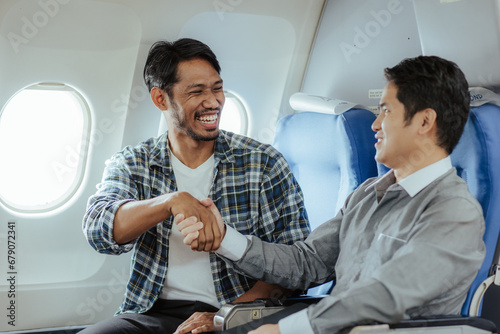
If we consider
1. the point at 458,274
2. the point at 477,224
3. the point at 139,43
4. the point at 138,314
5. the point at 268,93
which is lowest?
the point at 138,314

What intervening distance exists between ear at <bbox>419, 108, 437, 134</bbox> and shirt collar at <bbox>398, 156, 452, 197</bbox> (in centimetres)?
10

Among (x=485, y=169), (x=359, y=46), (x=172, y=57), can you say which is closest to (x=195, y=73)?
(x=172, y=57)

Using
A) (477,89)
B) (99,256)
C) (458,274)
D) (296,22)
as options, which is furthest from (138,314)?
(296,22)

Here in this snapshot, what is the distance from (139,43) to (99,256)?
1195 millimetres

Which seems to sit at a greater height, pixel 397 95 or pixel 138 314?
pixel 397 95

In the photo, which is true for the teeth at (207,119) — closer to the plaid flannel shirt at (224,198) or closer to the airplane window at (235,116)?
the plaid flannel shirt at (224,198)

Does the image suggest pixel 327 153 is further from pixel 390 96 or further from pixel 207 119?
pixel 390 96

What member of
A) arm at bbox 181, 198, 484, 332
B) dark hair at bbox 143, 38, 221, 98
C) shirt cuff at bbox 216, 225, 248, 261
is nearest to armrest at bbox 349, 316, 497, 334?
arm at bbox 181, 198, 484, 332

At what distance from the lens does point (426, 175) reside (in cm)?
172

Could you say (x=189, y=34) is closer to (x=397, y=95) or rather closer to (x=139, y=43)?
(x=139, y=43)

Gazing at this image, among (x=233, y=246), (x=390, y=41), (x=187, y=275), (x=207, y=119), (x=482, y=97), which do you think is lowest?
(x=187, y=275)

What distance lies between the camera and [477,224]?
160cm

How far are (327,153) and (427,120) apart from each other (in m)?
0.91

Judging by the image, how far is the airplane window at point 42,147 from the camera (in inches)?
118
